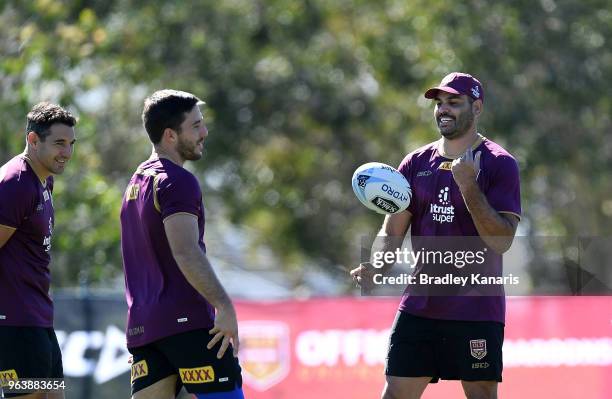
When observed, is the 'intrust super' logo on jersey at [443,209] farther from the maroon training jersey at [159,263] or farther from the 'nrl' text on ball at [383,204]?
the maroon training jersey at [159,263]

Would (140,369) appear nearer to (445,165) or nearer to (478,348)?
(478,348)

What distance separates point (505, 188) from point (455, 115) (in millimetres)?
549

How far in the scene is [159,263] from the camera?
6.28 meters

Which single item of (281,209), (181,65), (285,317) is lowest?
(285,317)

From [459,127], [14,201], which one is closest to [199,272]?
[14,201]

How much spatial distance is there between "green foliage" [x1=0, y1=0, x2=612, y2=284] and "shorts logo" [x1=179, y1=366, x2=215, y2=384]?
11847 millimetres

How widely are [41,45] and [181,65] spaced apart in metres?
8.07

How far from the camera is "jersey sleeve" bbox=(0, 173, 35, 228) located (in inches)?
263

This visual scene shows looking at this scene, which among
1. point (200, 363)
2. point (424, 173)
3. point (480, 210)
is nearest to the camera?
point (200, 363)

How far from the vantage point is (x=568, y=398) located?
11078 millimetres

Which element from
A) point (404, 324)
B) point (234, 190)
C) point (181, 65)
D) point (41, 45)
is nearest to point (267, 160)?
point (234, 190)

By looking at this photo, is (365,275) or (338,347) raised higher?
(365,275)

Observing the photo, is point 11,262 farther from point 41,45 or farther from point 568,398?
point 41,45

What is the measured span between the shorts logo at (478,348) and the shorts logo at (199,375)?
1620 mm
